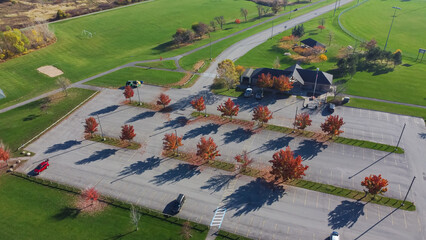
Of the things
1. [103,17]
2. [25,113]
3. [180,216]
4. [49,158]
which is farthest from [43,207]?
[103,17]

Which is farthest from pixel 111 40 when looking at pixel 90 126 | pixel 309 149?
pixel 309 149

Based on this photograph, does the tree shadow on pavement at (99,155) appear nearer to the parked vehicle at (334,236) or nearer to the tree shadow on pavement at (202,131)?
the tree shadow on pavement at (202,131)

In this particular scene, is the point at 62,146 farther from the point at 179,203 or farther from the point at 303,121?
the point at 303,121

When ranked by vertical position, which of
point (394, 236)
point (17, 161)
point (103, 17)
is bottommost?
point (394, 236)

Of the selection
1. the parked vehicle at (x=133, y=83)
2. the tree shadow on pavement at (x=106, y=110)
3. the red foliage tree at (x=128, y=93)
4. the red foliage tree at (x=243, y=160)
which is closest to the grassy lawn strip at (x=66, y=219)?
the red foliage tree at (x=243, y=160)

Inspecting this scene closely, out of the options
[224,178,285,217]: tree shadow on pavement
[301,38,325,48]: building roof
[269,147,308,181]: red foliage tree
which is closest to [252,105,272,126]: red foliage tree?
[269,147,308,181]: red foliage tree

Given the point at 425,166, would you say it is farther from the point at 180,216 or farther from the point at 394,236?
the point at 180,216
